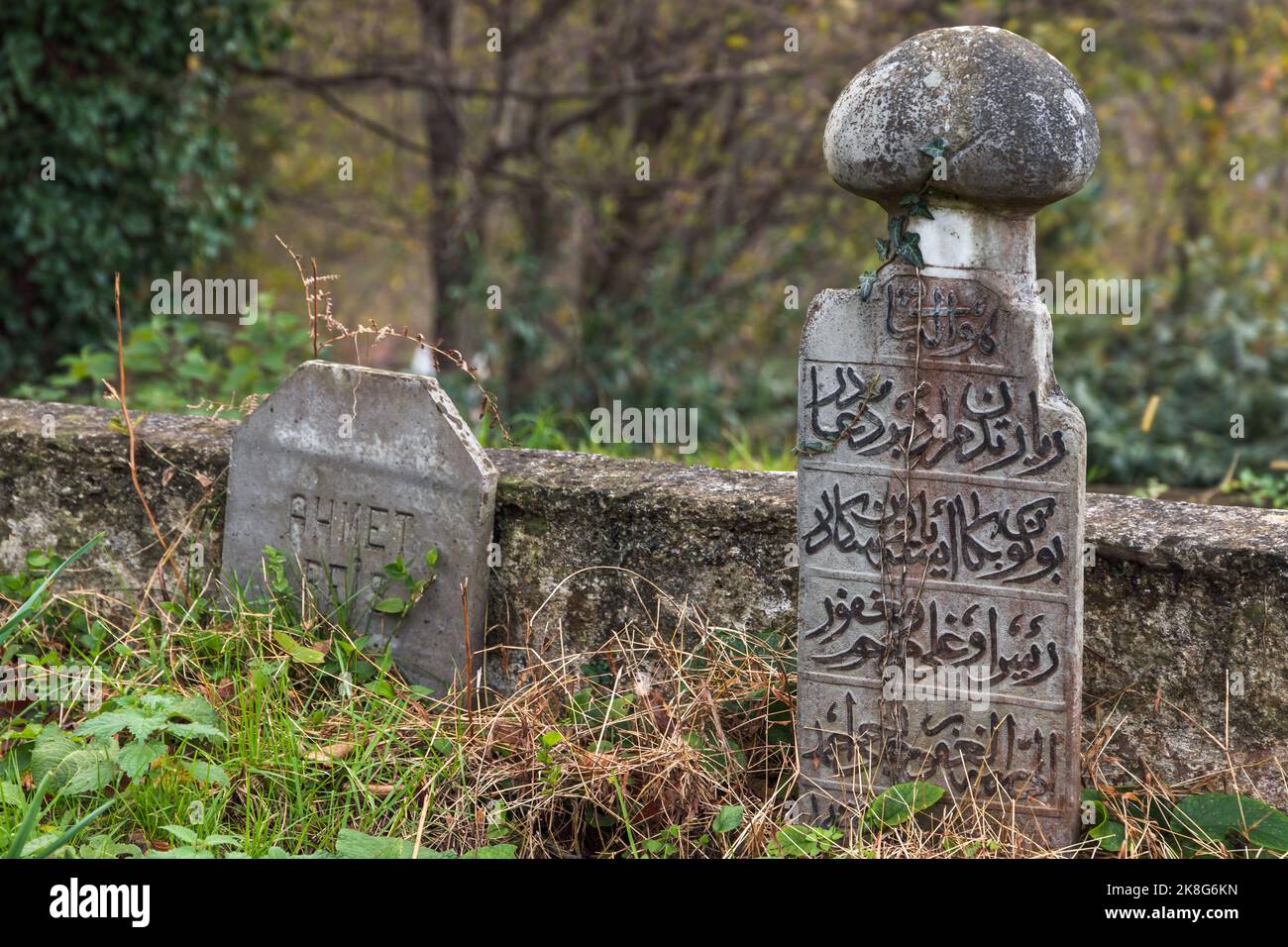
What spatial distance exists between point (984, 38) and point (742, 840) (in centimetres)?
158

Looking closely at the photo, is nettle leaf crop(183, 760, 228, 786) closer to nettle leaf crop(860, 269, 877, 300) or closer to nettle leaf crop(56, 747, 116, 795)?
nettle leaf crop(56, 747, 116, 795)

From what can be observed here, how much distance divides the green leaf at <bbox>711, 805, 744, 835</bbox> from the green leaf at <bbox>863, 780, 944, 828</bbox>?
0.84ft

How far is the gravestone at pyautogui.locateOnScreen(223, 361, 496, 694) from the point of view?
298 centimetres

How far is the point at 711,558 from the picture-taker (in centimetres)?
295

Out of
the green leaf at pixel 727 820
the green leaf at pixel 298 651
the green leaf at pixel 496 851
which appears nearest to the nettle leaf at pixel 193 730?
the green leaf at pixel 298 651

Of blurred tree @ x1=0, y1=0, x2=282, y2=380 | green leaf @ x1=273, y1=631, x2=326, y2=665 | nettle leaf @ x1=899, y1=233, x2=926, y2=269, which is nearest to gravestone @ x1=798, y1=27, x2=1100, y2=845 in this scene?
nettle leaf @ x1=899, y1=233, x2=926, y2=269

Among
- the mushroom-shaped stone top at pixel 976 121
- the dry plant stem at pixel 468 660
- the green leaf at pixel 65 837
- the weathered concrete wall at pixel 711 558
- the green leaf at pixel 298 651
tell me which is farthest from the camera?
the green leaf at pixel 298 651

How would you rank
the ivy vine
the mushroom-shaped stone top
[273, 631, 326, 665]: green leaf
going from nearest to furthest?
the mushroom-shaped stone top
the ivy vine
[273, 631, 326, 665]: green leaf

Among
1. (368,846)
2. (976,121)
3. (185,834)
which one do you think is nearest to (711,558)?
(368,846)

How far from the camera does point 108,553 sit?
3.34 metres

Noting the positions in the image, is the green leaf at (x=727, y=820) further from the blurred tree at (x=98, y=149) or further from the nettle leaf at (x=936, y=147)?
the blurred tree at (x=98, y=149)

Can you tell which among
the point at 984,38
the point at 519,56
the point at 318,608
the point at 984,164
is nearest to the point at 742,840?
the point at 318,608

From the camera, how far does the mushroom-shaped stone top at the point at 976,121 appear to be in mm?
2389

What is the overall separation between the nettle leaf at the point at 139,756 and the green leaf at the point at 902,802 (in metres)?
1.39
